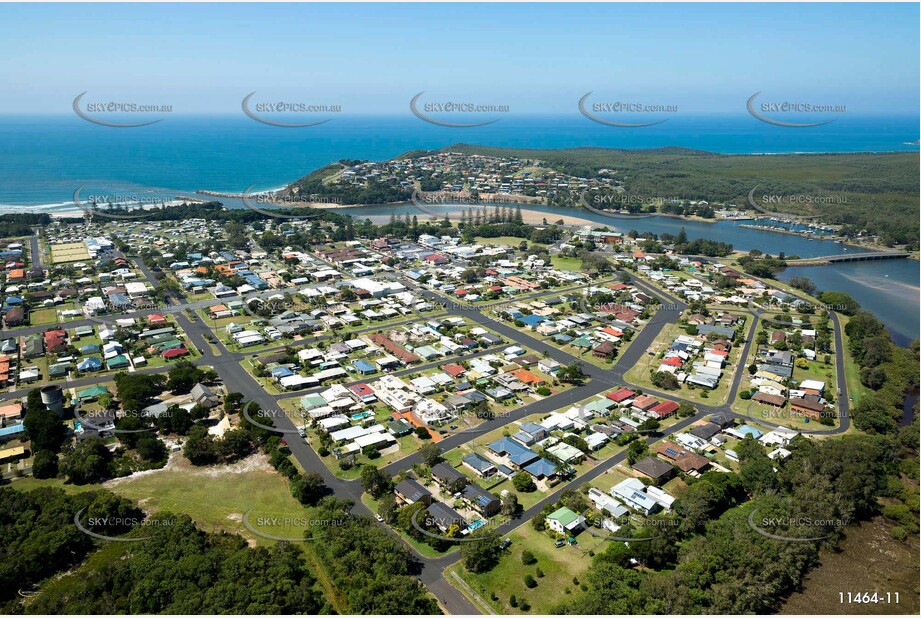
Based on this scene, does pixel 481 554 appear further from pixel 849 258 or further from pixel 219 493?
pixel 849 258

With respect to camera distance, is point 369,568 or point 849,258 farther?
point 849,258

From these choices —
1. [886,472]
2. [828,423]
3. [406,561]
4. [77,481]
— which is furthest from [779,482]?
[77,481]

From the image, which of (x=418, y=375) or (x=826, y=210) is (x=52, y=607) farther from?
(x=826, y=210)

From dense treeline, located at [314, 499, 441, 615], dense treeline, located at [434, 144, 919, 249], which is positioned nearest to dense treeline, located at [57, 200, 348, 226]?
dense treeline, located at [434, 144, 919, 249]

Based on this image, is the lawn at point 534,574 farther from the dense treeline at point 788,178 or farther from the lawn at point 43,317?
the dense treeline at point 788,178

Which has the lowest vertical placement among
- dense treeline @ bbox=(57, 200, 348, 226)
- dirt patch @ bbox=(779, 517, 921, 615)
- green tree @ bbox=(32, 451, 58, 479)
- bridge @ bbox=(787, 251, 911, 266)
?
dirt patch @ bbox=(779, 517, 921, 615)

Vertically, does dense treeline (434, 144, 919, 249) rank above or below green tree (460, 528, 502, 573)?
above

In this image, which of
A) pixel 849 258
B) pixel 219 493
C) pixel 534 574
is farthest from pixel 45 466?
pixel 849 258

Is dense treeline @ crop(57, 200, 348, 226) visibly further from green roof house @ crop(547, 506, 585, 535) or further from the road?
green roof house @ crop(547, 506, 585, 535)
